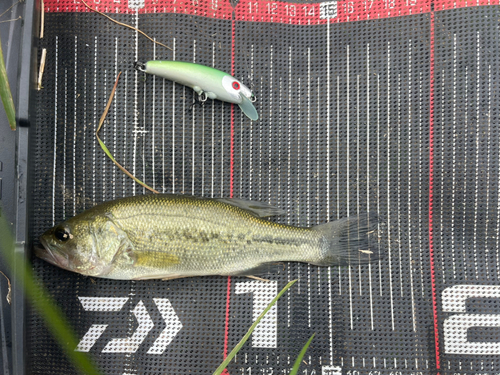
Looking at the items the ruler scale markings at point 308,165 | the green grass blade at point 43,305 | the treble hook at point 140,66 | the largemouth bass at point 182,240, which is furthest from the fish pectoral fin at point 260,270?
the treble hook at point 140,66

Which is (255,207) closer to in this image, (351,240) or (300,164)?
(300,164)

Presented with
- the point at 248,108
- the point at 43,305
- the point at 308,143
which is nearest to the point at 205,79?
the point at 248,108

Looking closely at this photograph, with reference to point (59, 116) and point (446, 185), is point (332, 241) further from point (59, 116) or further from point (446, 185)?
point (59, 116)

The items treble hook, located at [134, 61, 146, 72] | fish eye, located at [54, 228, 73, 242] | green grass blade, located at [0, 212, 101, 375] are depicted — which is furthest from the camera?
treble hook, located at [134, 61, 146, 72]

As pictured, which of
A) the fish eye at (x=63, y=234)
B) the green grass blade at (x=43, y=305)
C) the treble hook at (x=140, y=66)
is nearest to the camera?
the fish eye at (x=63, y=234)

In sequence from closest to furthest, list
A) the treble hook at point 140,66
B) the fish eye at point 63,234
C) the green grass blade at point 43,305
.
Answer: the fish eye at point 63,234 < the green grass blade at point 43,305 < the treble hook at point 140,66

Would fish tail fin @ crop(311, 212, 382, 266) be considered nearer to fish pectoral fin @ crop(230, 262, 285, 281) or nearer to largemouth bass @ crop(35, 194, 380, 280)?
largemouth bass @ crop(35, 194, 380, 280)

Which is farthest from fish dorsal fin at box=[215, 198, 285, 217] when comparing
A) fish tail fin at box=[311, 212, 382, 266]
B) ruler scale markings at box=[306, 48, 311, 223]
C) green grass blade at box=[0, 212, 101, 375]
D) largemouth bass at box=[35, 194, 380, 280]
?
green grass blade at box=[0, 212, 101, 375]

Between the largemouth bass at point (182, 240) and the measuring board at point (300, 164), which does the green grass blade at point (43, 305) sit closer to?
the measuring board at point (300, 164)
